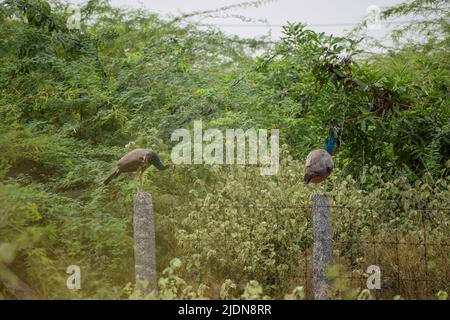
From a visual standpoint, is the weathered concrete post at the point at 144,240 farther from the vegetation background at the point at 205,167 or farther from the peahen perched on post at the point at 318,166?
the peahen perched on post at the point at 318,166

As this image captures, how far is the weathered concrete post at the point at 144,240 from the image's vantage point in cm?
537

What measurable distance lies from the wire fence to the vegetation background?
A: 0.06 ft

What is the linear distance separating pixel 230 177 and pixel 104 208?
4.80 ft

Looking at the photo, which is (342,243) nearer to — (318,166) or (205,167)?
(318,166)

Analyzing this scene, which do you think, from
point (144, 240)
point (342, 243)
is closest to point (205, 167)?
point (342, 243)

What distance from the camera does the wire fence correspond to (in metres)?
6.47

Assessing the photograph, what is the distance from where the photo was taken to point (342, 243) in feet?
22.8

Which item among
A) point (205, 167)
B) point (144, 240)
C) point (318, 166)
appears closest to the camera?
point (144, 240)

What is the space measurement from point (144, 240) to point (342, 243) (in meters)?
2.45

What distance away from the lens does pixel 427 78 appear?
9.50 metres

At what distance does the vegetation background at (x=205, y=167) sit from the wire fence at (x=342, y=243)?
2 cm

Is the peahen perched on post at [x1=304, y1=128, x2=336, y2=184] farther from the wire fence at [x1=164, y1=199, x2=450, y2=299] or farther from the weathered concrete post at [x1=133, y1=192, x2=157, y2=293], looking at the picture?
the weathered concrete post at [x1=133, y1=192, x2=157, y2=293]

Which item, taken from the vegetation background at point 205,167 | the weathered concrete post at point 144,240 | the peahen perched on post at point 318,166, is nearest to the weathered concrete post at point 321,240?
the vegetation background at point 205,167

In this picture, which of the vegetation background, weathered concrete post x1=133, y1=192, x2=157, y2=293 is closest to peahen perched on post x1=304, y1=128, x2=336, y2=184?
the vegetation background
